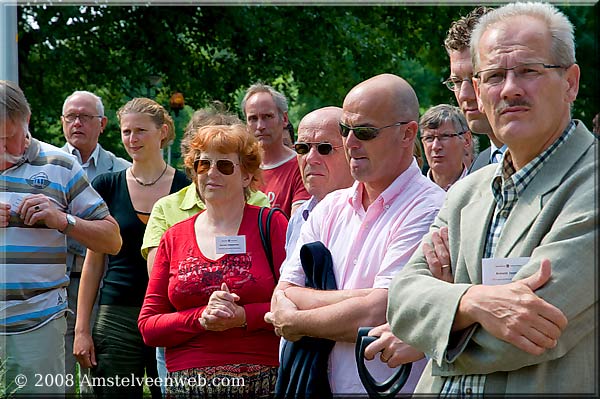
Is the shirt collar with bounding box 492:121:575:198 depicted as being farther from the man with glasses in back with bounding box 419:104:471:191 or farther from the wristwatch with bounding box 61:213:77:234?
the man with glasses in back with bounding box 419:104:471:191

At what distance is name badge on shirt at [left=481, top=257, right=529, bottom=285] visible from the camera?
8.09 feet

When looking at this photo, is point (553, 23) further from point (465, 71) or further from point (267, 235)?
point (267, 235)

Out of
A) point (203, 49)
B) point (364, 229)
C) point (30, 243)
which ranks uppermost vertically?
point (203, 49)

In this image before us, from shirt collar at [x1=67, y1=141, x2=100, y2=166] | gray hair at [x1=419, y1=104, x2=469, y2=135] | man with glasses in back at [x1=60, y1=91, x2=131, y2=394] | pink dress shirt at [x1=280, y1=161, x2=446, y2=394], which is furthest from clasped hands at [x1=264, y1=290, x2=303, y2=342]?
shirt collar at [x1=67, y1=141, x2=100, y2=166]

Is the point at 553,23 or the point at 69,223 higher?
the point at 553,23

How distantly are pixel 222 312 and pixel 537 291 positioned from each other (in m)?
1.89

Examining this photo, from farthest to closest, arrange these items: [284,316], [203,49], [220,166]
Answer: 1. [203,49]
2. [220,166]
3. [284,316]

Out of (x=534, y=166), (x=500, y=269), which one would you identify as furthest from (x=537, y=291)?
(x=534, y=166)

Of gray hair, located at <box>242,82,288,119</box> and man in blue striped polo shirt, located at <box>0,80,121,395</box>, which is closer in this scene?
man in blue striped polo shirt, located at <box>0,80,121,395</box>

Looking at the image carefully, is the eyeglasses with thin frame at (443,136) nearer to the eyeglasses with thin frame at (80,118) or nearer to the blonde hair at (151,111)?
the blonde hair at (151,111)

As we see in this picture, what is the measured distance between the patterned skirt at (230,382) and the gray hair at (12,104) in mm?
1600

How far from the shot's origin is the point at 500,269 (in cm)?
248

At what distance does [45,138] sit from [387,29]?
21.8 feet

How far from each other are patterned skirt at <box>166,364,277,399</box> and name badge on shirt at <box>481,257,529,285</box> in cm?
180
